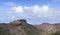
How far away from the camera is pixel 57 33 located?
46094 mm

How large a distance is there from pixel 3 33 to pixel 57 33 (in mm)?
158150

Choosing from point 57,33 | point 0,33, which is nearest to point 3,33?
point 0,33

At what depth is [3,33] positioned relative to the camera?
199750 mm

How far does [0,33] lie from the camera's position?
646 ft

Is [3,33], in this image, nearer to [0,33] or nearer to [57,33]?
[0,33]

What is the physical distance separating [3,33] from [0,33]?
3909 mm

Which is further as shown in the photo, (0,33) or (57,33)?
(0,33)

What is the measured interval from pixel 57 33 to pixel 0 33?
15611cm

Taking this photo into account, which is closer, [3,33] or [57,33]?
[57,33]
